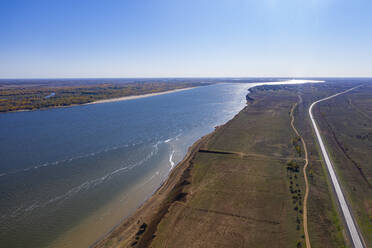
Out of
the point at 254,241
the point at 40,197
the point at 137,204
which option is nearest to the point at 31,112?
the point at 40,197

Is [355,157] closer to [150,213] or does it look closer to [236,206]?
[236,206]

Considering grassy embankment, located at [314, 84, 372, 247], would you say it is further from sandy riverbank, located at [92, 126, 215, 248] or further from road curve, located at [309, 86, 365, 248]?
sandy riverbank, located at [92, 126, 215, 248]

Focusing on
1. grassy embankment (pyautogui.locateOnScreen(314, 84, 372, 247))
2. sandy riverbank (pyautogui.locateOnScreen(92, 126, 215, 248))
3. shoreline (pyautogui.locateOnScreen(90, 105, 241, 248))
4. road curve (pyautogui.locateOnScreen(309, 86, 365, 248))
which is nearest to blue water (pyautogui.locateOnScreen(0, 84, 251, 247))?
shoreline (pyautogui.locateOnScreen(90, 105, 241, 248))

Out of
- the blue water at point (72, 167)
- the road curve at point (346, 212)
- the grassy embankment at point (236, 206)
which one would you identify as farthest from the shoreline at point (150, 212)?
the road curve at point (346, 212)

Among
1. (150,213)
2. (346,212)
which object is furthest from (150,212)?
(346,212)

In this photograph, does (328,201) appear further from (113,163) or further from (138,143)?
(138,143)

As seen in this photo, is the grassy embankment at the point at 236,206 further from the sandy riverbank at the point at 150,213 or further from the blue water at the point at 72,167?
the blue water at the point at 72,167
